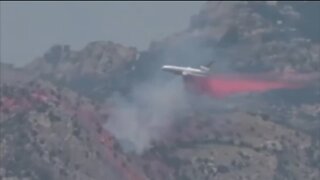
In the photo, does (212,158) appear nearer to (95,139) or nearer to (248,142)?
(248,142)

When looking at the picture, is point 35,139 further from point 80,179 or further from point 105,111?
point 105,111

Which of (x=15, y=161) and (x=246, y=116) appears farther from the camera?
(x=246, y=116)

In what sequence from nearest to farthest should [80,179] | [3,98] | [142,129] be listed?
[80,179], [3,98], [142,129]

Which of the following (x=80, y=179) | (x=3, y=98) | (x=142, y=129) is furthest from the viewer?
(x=142, y=129)

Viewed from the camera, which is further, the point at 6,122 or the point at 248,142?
the point at 248,142

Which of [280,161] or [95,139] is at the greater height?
[95,139]

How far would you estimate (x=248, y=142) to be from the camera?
182 meters

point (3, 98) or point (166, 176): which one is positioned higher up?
point (3, 98)

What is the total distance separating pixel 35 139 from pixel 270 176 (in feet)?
162

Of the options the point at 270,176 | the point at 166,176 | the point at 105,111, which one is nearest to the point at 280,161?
the point at 270,176

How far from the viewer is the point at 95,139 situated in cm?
16838

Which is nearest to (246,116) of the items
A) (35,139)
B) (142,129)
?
(142,129)

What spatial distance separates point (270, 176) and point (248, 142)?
8.37 meters

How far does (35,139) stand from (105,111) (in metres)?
34.1
